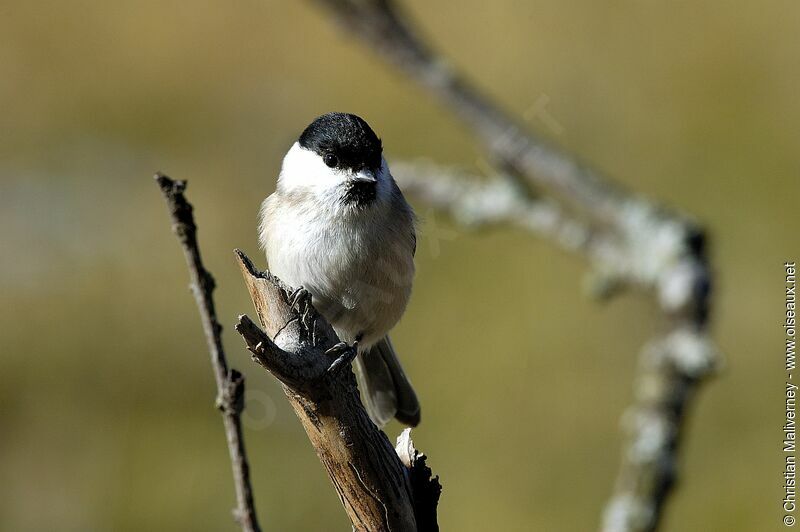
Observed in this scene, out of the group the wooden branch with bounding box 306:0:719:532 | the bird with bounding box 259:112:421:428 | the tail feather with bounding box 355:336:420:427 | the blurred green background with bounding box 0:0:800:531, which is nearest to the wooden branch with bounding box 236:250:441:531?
the bird with bounding box 259:112:421:428

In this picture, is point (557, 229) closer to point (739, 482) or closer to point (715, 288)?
point (715, 288)

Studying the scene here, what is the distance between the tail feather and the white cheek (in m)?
0.58

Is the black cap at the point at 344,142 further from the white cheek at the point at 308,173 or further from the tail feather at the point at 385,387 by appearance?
the tail feather at the point at 385,387

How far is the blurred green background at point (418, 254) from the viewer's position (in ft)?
8.91

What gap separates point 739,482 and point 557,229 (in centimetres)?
91

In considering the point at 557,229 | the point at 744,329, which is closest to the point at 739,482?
the point at 744,329

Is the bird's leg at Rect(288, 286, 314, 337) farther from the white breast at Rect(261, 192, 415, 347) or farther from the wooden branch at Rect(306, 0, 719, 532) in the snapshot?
the wooden branch at Rect(306, 0, 719, 532)

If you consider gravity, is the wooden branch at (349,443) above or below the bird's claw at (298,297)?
below

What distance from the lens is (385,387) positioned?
97.4 inches

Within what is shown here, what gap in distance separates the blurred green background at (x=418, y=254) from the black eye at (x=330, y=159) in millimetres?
826

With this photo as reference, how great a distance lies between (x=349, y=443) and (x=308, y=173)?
0.78 m

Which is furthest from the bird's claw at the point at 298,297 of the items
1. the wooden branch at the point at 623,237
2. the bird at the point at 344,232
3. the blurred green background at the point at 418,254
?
the blurred green background at the point at 418,254

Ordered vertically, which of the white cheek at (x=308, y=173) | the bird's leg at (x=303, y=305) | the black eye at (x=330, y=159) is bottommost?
the bird's leg at (x=303, y=305)

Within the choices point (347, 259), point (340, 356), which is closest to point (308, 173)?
point (347, 259)
